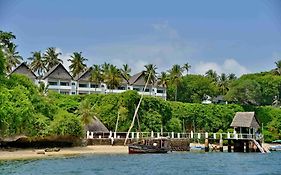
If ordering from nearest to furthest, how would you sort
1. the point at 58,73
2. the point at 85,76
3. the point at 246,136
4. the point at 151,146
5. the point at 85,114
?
the point at 151,146 < the point at 85,114 < the point at 246,136 < the point at 58,73 < the point at 85,76

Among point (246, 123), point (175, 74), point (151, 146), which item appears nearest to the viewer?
point (151, 146)

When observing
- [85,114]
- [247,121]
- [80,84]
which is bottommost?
[247,121]

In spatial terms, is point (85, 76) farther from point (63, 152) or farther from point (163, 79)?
point (63, 152)

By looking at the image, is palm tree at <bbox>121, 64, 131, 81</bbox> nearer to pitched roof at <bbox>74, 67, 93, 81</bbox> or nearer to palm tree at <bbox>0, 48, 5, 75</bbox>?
pitched roof at <bbox>74, 67, 93, 81</bbox>

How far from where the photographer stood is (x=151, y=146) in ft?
178

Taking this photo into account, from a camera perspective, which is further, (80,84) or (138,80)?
(138,80)

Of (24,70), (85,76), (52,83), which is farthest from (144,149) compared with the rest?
(85,76)

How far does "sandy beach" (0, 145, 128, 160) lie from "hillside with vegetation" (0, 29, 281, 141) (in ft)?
5.75

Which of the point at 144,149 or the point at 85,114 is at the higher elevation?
the point at 85,114

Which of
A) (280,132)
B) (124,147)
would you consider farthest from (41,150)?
(280,132)

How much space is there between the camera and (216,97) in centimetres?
11306

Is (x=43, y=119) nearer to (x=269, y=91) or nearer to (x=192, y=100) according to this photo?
(x=192, y=100)

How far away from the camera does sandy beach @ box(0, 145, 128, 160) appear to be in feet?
141

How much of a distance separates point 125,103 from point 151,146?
1619 centimetres
